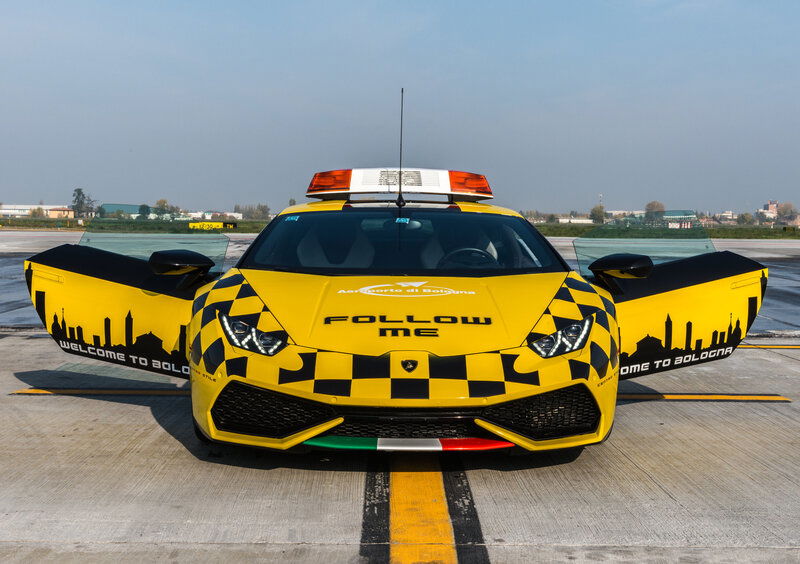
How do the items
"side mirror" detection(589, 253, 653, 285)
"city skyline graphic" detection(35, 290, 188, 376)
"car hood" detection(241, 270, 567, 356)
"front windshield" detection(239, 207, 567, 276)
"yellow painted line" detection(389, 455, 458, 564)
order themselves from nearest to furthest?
"yellow painted line" detection(389, 455, 458, 564)
"car hood" detection(241, 270, 567, 356)
"side mirror" detection(589, 253, 653, 285)
"city skyline graphic" detection(35, 290, 188, 376)
"front windshield" detection(239, 207, 567, 276)

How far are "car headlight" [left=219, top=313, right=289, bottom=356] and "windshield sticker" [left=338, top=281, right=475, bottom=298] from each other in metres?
0.44

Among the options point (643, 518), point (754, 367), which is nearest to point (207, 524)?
point (643, 518)

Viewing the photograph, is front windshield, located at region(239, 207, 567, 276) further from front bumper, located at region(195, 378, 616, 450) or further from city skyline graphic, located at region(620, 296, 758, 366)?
front bumper, located at region(195, 378, 616, 450)

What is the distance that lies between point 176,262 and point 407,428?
59.6 inches

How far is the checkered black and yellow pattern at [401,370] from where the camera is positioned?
3.04m

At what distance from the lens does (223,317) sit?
3.43 metres

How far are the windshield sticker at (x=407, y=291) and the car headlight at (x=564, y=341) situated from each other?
44 cm

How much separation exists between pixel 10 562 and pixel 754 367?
541 cm

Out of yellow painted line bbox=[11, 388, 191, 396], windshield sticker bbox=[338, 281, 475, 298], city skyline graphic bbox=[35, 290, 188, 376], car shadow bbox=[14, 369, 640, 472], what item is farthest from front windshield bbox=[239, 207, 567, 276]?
yellow painted line bbox=[11, 388, 191, 396]

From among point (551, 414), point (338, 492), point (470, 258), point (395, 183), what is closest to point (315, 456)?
point (338, 492)

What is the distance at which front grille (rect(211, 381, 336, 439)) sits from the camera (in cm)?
312

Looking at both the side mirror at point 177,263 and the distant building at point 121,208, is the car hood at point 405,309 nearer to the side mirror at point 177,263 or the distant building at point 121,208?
the side mirror at point 177,263

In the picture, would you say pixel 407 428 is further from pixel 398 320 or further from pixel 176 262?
pixel 176 262

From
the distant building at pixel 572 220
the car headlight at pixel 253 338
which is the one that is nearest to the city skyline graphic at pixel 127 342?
the car headlight at pixel 253 338
